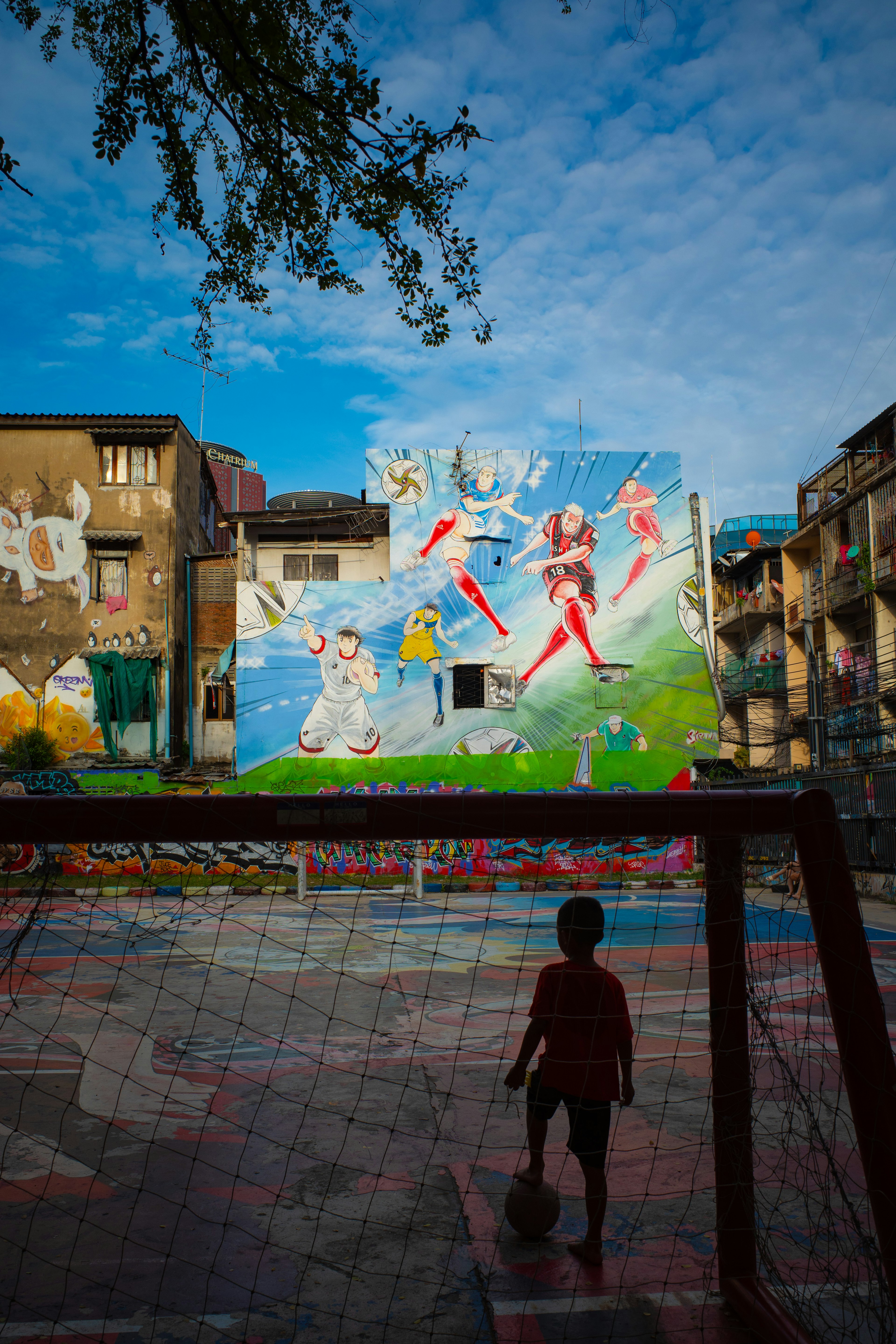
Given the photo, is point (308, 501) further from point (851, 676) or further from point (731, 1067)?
point (731, 1067)

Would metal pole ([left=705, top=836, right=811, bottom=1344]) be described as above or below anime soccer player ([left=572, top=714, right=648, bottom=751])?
below

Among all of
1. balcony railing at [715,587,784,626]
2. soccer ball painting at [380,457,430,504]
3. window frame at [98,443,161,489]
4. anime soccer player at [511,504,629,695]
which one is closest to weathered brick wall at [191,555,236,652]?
window frame at [98,443,161,489]

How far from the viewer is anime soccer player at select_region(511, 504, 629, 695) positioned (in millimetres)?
23781

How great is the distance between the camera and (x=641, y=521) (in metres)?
24.4

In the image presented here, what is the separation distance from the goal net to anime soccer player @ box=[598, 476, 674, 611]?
Answer: 63.3ft

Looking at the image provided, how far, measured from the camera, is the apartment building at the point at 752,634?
3628 cm

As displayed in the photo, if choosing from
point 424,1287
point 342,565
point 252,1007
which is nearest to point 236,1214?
point 424,1287

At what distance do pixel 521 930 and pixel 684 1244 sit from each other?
9.61 m

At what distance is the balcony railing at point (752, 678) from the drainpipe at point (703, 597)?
30.0 ft

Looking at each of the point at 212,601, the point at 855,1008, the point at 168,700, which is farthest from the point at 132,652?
the point at 855,1008

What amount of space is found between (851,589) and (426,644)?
584 inches

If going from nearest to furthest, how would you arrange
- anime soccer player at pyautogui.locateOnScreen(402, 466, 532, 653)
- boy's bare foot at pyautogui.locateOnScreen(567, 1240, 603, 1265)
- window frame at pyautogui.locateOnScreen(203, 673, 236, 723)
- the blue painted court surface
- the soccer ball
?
1. boy's bare foot at pyautogui.locateOnScreen(567, 1240, 603, 1265)
2. the blue painted court surface
3. anime soccer player at pyautogui.locateOnScreen(402, 466, 532, 653)
4. the soccer ball
5. window frame at pyautogui.locateOnScreen(203, 673, 236, 723)

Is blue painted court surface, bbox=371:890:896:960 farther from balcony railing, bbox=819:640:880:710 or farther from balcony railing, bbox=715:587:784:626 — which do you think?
balcony railing, bbox=715:587:784:626

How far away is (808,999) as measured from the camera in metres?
2.51
